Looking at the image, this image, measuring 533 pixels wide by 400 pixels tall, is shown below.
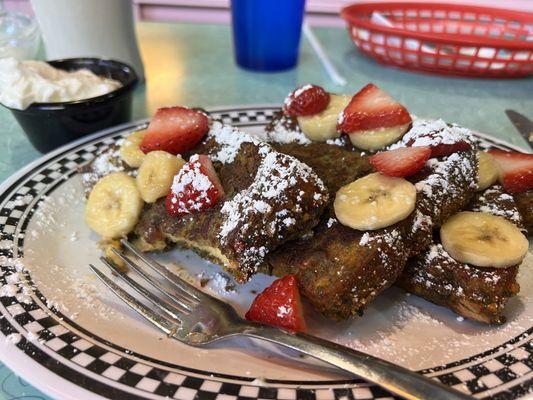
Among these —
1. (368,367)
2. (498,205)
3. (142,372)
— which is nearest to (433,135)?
(498,205)

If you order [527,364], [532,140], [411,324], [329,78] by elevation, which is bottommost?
[329,78]

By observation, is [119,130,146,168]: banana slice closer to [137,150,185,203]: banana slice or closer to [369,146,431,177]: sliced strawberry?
[137,150,185,203]: banana slice

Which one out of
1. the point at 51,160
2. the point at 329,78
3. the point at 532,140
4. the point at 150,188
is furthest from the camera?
the point at 329,78

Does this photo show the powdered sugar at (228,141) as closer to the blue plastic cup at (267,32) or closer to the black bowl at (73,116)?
the black bowl at (73,116)

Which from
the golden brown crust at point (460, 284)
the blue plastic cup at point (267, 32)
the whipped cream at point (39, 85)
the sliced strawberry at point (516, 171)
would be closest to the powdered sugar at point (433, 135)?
the sliced strawberry at point (516, 171)

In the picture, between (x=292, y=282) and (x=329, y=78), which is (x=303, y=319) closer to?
(x=292, y=282)

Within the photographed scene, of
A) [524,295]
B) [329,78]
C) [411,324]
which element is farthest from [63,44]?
[524,295]

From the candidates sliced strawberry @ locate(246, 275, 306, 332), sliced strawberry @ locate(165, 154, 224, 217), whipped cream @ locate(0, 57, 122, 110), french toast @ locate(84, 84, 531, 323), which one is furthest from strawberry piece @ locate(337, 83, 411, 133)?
whipped cream @ locate(0, 57, 122, 110)
